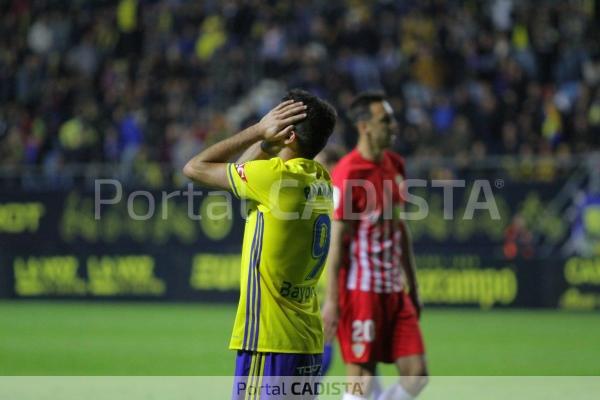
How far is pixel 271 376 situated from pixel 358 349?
8.23 ft

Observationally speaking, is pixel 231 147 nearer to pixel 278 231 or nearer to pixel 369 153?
pixel 278 231

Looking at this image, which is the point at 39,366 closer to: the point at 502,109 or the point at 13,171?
the point at 13,171

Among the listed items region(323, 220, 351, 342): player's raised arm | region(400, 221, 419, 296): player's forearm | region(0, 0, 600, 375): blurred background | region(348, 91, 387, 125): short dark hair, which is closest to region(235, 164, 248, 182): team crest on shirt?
region(323, 220, 351, 342): player's raised arm

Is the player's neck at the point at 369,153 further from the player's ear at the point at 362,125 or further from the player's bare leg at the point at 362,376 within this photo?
the player's bare leg at the point at 362,376

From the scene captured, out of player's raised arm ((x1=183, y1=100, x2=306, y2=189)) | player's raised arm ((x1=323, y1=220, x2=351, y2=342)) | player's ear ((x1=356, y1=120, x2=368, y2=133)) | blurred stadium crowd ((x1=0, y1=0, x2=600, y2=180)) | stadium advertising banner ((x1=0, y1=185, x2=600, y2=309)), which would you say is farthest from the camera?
blurred stadium crowd ((x1=0, y1=0, x2=600, y2=180))

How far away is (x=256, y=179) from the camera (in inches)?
195

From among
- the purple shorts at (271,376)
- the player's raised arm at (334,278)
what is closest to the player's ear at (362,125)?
the player's raised arm at (334,278)

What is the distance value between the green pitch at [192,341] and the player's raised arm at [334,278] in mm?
3538

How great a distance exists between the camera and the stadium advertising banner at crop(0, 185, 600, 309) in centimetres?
1648

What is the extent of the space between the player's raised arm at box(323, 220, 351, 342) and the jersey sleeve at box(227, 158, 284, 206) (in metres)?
2.36

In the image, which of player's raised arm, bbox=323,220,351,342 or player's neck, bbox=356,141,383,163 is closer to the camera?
player's raised arm, bbox=323,220,351,342

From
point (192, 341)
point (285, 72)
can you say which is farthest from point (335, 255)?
point (285, 72)

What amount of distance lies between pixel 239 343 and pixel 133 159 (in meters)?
14.5

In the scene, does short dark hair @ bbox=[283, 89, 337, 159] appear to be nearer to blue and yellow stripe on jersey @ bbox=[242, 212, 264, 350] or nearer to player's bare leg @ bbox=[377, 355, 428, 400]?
blue and yellow stripe on jersey @ bbox=[242, 212, 264, 350]
